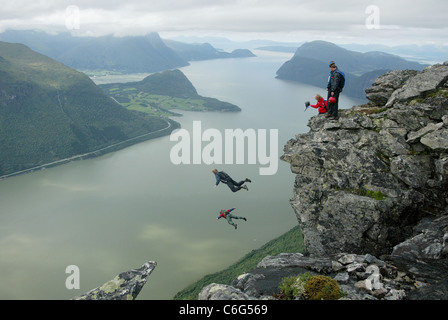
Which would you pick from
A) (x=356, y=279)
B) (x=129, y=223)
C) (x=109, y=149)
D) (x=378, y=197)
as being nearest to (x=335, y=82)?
(x=378, y=197)

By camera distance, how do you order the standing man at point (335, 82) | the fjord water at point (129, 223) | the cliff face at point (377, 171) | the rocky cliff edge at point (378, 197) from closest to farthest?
the rocky cliff edge at point (378, 197) → the cliff face at point (377, 171) → the standing man at point (335, 82) → the fjord water at point (129, 223)

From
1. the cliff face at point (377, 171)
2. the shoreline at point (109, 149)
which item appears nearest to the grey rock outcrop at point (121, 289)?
the cliff face at point (377, 171)

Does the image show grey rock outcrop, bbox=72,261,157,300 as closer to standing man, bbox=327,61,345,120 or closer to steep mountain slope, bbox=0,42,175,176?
standing man, bbox=327,61,345,120

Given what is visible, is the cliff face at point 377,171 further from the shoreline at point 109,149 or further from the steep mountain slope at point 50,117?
the steep mountain slope at point 50,117
